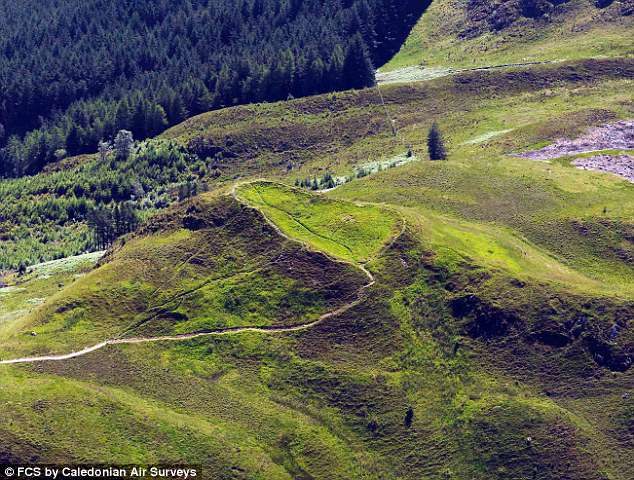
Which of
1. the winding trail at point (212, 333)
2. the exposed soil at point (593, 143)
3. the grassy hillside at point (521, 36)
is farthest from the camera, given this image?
the grassy hillside at point (521, 36)

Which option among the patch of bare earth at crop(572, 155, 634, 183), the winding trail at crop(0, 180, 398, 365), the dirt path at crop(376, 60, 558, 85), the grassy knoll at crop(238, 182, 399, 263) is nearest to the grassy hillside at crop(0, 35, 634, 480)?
the grassy knoll at crop(238, 182, 399, 263)

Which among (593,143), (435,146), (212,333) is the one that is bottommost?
(593,143)

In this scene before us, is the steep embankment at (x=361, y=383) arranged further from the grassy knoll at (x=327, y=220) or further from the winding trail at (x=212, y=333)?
the winding trail at (x=212, y=333)

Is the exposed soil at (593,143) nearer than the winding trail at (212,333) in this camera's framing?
No

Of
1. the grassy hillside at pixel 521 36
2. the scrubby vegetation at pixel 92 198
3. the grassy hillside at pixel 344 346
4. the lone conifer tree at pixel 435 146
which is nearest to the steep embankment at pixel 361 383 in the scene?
the grassy hillside at pixel 344 346

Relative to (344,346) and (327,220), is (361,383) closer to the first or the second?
(344,346)

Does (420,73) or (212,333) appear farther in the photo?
(420,73)

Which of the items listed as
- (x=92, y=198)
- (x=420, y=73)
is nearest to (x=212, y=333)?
(x=92, y=198)
